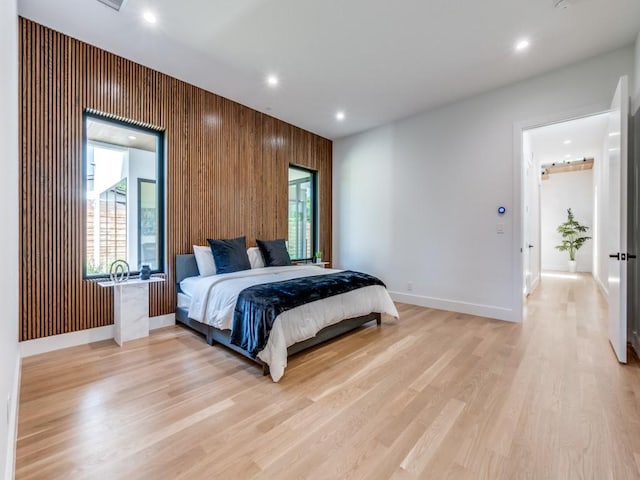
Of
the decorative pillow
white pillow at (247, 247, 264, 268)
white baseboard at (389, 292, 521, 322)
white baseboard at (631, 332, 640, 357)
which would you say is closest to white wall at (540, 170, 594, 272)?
white baseboard at (389, 292, 521, 322)

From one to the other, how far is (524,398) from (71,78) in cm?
490

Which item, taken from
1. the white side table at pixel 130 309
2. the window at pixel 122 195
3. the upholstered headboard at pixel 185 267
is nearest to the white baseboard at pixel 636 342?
the upholstered headboard at pixel 185 267

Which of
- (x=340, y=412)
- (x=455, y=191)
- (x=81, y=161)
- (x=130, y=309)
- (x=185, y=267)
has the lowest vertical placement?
(x=340, y=412)

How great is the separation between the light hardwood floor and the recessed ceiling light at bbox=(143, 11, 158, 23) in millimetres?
3141

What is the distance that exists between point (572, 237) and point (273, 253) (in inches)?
351

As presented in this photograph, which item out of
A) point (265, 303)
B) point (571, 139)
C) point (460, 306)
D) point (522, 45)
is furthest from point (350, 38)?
point (571, 139)

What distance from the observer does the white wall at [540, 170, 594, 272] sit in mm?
8352

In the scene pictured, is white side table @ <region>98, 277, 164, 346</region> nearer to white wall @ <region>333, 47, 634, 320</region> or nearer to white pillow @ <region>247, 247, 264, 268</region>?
A: white pillow @ <region>247, 247, 264, 268</region>

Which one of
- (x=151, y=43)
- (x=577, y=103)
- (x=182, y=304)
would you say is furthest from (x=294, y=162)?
(x=577, y=103)

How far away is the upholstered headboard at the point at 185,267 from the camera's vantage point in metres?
3.74

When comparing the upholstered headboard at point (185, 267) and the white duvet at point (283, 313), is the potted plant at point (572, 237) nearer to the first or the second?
the white duvet at point (283, 313)

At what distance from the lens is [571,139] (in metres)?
5.57

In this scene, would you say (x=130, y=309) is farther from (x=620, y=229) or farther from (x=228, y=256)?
(x=620, y=229)

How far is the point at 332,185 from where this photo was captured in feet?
20.3
